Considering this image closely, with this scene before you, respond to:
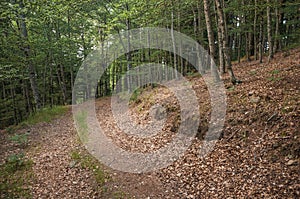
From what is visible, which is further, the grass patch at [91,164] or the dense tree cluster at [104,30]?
the dense tree cluster at [104,30]

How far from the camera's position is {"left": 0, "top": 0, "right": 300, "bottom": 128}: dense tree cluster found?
10.8 m

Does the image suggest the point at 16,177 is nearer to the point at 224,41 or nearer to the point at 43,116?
the point at 43,116

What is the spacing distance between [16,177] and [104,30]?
1854 centimetres

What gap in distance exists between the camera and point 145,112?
12.6 meters

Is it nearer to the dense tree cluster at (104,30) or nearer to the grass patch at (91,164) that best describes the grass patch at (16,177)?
the grass patch at (91,164)

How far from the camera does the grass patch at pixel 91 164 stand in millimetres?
6781

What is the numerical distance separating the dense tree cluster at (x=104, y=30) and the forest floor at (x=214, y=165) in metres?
2.99

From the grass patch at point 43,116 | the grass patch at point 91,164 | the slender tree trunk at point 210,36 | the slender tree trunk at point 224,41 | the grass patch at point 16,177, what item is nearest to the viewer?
the grass patch at point 16,177

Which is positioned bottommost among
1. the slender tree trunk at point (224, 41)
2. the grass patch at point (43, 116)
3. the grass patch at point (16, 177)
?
the grass patch at point (16, 177)

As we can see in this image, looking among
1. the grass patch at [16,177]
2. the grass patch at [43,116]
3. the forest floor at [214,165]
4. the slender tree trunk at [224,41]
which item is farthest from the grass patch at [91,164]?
the slender tree trunk at [224,41]

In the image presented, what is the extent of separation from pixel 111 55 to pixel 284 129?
78.7 feet

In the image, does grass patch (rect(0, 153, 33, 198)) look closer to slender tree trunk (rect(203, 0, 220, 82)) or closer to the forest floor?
the forest floor

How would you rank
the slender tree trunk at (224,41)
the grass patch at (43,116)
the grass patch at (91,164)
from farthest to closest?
the grass patch at (43,116) → the slender tree trunk at (224,41) → the grass patch at (91,164)

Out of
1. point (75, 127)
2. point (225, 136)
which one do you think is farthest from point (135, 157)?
point (75, 127)
